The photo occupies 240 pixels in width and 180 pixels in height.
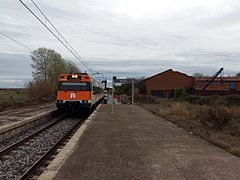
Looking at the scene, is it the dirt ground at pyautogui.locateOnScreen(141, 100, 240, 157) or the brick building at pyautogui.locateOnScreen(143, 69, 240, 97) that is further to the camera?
the brick building at pyautogui.locateOnScreen(143, 69, 240, 97)

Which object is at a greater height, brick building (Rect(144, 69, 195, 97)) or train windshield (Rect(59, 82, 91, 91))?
brick building (Rect(144, 69, 195, 97))

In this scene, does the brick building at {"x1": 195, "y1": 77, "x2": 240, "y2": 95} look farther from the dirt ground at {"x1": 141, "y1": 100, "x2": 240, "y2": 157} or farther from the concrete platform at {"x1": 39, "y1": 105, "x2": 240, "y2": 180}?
the concrete platform at {"x1": 39, "y1": 105, "x2": 240, "y2": 180}

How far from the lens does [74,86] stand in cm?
2164

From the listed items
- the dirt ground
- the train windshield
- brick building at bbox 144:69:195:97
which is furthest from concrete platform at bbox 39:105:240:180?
brick building at bbox 144:69:195:97

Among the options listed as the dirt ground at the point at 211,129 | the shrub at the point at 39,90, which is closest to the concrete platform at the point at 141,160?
the dirt ground at the point at 211,129

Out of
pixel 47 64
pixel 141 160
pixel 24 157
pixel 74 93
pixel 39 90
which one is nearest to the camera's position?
pixel 141 160

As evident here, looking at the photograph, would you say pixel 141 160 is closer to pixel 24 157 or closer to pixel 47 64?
pixel 24 157

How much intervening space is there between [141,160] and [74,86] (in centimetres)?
1478

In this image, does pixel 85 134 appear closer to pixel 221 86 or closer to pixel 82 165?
pixel 82 165

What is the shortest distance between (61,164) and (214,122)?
32.9 feet

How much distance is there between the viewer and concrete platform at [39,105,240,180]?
6121 millimetres

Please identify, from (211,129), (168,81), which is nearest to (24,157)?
(211,129)

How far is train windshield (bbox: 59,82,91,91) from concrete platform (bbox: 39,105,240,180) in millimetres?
10970

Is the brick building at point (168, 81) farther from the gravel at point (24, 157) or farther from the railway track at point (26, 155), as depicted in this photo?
the gravel at point (24, 157)
